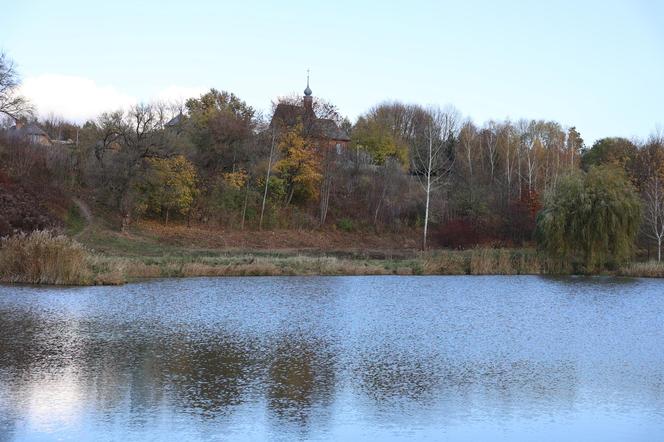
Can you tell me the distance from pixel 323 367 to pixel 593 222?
30187mm

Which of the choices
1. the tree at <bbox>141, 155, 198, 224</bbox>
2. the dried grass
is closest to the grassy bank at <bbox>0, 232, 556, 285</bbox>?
the dried grass

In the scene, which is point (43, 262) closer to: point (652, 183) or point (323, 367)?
point (323, 367)

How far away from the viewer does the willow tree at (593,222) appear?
41.7 metres

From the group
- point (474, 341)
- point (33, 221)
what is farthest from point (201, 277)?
point (474, 341)

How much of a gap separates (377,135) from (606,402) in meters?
63.1

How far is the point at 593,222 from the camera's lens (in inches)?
1642

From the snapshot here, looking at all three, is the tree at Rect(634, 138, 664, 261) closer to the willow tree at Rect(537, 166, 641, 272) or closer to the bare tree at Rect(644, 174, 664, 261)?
the bare tree at Rect(644, 174, 664, 261)

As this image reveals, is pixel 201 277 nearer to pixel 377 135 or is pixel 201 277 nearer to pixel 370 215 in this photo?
pixel 370 215

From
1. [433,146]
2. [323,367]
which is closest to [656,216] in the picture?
[433,146]

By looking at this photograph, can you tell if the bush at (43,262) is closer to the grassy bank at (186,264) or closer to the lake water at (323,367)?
the grassy bank at (186,264)

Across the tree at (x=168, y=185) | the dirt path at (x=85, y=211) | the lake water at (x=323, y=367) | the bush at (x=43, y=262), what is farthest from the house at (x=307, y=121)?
the lake water at (x=323, y=367)

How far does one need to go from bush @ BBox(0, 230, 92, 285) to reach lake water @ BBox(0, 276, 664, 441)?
1878 mm

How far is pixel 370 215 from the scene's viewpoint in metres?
66.1

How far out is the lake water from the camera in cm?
1128
